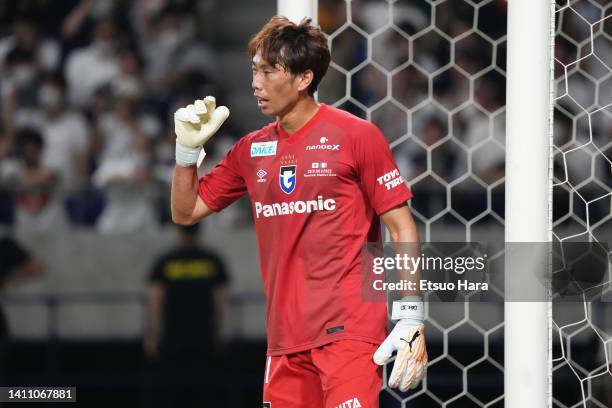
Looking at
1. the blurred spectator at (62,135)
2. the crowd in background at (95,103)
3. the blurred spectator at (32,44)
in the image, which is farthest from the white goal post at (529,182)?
the blurred spectator at (32,44)

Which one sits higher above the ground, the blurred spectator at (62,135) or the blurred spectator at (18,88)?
the blurred spectator at (18,88)

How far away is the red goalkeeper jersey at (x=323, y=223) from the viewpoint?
11.7 feet

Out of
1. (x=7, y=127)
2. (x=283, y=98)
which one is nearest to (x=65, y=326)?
(x=7, y=127)

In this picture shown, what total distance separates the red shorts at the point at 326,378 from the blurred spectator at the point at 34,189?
15.0 ft

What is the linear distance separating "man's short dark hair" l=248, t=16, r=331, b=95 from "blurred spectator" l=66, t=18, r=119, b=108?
5585mm

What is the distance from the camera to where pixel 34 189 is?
7855mm

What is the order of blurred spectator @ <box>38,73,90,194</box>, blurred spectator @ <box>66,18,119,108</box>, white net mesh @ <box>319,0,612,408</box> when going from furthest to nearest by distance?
blurred spectator @ <box>66,18,119,108</box>
blurred spectator @ <box>38,73,90,194</box>
white net mesh @ <box>319,0,612,408</box>

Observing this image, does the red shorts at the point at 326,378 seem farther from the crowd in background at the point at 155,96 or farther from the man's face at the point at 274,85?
the crowd in background at the point at 155,96

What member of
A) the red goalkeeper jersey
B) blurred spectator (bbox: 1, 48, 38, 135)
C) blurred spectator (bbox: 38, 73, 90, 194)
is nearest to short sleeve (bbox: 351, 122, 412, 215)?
the red goalkeeper jersey

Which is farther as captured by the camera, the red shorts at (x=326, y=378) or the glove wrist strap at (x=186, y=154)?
the glove wrist strap at (x=186, y=154)

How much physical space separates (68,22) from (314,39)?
6614mm

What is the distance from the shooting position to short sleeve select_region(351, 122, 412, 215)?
3555mm

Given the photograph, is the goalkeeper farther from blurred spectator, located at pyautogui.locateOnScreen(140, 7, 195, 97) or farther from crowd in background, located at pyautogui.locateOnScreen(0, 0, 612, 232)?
blurred spectator, located at pyautogui.locateOnScreen(140, 7, 195, 97)

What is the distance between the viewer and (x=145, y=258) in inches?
312
